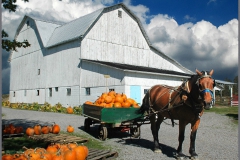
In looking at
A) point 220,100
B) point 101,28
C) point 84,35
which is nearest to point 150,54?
point 101,28

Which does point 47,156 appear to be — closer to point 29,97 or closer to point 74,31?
point 74,31

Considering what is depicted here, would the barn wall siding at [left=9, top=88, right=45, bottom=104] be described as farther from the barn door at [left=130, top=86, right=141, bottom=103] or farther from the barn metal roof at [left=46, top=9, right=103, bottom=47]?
the barn door at [left=130, top=86, right=141, bottom=103]

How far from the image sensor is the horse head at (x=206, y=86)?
522cm

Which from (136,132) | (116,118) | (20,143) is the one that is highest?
(116,118)

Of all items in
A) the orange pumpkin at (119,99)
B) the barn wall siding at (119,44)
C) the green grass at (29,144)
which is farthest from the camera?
the barn wall siding at (119,44)

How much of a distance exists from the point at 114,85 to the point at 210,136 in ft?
31.2

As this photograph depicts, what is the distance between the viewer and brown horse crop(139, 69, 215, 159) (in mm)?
5457

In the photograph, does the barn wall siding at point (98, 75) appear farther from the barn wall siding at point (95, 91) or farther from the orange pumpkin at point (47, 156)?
the orange pumpkin at point (47, 156)

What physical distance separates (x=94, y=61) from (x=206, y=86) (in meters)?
16.1

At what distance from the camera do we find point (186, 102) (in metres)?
6.10

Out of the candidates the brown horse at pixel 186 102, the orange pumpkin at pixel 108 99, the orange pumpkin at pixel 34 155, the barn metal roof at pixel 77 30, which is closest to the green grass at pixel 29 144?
the orange pumpkin at pixel 108 99

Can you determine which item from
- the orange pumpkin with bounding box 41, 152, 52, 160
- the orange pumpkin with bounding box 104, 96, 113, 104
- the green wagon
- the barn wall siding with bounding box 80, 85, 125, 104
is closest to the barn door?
the barn wall siding with bounding box 80, 85, 125, 104

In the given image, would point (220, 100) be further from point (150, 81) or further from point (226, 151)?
point (226, 151)

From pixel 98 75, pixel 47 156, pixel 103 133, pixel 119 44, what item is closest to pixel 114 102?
pixel 103 133
